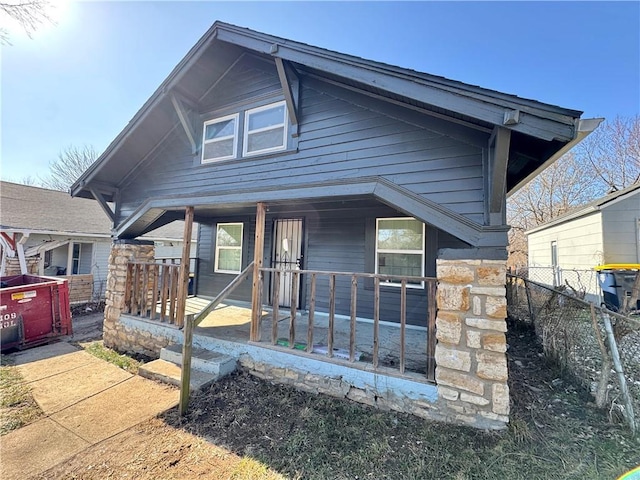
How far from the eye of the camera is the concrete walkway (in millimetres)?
2551

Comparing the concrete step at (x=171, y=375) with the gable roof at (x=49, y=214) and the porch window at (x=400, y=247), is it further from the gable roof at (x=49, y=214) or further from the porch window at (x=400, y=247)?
the gable roof at (x=49, y=214)

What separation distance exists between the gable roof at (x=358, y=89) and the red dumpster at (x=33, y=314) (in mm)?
2172

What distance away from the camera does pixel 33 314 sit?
566cm

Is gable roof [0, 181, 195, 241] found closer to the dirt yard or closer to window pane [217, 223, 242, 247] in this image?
window pane [217, 223, 242, 247]

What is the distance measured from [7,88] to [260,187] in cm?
628

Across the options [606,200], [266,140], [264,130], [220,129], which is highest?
[220,129]

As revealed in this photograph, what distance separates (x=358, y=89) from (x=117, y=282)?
5826 mm

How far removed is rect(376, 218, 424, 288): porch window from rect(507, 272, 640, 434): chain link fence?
6.30ft

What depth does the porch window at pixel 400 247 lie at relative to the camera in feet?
16.7

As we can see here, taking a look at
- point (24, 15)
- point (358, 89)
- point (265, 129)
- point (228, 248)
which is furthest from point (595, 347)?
point (24, 15)

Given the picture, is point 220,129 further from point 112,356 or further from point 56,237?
point 56,237

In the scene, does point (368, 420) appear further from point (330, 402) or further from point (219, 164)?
point (219, 164)

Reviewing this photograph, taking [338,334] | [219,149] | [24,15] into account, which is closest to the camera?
[24,15]

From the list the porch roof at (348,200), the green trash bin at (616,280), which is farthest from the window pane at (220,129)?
the green trash bin at (616,280)
